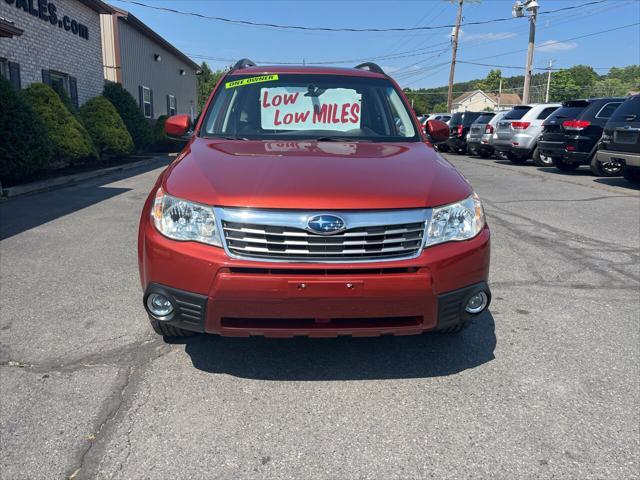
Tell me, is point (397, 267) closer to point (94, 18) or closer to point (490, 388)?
point (490, 388)

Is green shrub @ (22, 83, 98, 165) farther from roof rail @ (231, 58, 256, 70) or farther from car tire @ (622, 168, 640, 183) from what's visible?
car tire @ (622, 168, 640, 183)

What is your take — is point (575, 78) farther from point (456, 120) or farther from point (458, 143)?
point (458, 143)

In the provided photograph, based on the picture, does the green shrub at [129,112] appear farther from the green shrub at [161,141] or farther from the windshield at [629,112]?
the windshield at [629,112]

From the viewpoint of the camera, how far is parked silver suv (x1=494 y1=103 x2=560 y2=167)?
1534 centimetres

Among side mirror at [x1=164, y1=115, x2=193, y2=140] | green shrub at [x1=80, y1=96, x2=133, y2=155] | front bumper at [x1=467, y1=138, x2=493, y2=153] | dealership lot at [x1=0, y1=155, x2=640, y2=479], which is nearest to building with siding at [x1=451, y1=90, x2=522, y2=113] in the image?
front bumper at [x1=467, y1=138, x2=493, y2=153]

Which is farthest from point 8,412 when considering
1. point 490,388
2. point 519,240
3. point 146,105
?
point 146,105

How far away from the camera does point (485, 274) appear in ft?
9.07

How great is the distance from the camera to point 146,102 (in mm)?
23719

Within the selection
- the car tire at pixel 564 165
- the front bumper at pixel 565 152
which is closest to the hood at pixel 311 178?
the front bumper at pixel 565 152

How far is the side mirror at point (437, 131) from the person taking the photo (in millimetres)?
4324

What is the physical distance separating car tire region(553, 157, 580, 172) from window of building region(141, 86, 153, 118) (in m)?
17.2

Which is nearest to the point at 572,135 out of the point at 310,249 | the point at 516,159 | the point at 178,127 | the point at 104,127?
→ the point at 516,159

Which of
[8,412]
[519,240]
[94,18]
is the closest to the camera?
[8,412]

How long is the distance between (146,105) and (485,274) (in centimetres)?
2362
